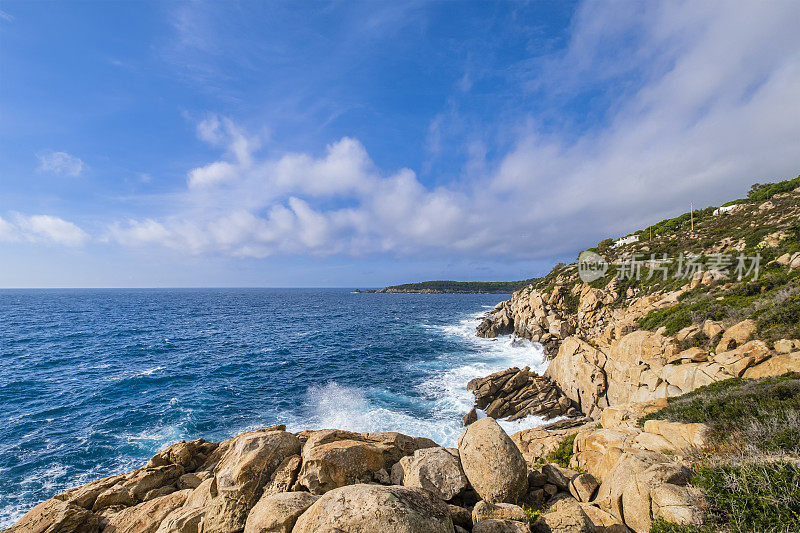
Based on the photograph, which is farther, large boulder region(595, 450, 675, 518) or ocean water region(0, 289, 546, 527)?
ocean water region(0, 289, 546, 527)

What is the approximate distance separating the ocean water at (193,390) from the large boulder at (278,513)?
63.7ft

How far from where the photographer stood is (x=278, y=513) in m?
6.88

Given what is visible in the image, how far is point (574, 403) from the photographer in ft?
93.4

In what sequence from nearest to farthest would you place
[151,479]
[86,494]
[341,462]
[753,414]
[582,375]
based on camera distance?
[341,462] < [753,414] < [86,494] < [151,479] < [582,375]

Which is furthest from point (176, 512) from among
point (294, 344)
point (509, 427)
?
point (294, 344)

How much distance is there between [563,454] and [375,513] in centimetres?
1179

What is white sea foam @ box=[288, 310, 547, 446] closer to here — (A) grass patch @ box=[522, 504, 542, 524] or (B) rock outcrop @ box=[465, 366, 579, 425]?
(B) rock outcrop @ box=[465, 366, 579, 425]

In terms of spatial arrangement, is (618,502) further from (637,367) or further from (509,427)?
(509,427)

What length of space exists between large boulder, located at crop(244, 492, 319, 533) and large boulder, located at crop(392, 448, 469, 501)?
292 cm

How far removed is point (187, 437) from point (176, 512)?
18.3m

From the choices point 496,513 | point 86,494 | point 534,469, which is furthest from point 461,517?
point 86,494

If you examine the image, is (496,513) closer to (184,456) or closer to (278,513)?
(278,513)

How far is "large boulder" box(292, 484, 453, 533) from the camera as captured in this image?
553 centimetres

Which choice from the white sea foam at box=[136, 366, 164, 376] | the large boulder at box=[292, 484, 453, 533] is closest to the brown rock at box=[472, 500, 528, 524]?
the large boulder at box=[292, 484, 453, 533]
